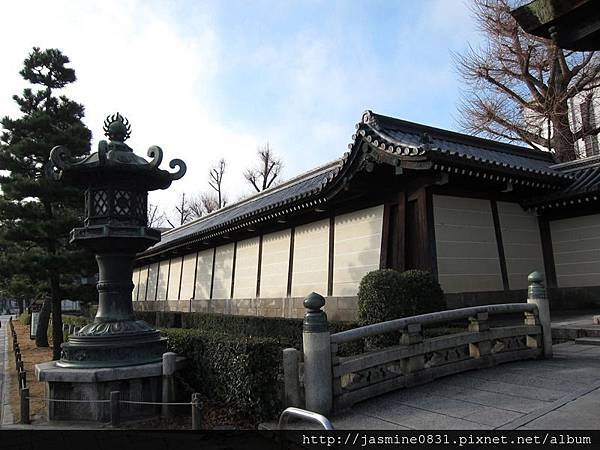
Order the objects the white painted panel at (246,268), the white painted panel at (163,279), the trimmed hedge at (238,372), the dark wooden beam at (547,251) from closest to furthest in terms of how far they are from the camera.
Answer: the trimmed hedge at (238,372) < the dark wooden beam at (547,251) < the white painted panel at (246,268) < the white painted panel at (163,279)

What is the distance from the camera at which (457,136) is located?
1470 cm

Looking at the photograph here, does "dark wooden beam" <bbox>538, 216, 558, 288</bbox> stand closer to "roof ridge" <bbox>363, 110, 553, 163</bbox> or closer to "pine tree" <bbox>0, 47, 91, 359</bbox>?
"roof ridge" <bbox>363, 110, 553, 163</bbox>

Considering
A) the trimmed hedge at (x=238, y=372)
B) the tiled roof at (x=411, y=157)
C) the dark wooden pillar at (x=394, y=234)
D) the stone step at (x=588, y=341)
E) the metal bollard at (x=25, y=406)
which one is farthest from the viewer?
the dark wooden pillar at (x=394, y=234)

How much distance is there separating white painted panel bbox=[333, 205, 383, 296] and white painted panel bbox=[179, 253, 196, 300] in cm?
1139

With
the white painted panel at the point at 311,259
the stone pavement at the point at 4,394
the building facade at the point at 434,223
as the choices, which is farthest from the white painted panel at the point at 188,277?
the white painted panel at the point at 311,259

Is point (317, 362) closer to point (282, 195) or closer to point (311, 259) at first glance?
point (311, 259)

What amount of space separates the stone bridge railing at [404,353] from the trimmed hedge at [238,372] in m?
0.68

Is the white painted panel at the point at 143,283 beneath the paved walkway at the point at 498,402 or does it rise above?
above

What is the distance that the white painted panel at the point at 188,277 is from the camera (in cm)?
2295

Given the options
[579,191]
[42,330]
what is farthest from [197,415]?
[42,330]

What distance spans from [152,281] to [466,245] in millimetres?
22465

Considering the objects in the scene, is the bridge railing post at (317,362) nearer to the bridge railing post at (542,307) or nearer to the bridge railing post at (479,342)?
the bridge railing post at (479,342)

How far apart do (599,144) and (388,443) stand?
87.4 feet

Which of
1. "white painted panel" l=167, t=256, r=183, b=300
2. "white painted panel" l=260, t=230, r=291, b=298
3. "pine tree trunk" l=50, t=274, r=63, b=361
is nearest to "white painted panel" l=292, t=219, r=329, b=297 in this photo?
"white painted panel" l=260, t=230, r=291, b=298
